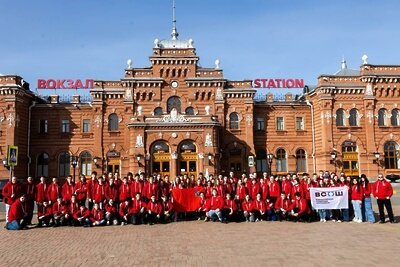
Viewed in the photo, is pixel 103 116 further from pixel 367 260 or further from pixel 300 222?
pixel 367 260

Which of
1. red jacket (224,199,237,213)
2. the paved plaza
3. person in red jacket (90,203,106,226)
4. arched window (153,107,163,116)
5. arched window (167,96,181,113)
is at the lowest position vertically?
the paved plaza

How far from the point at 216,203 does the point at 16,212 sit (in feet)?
26.4

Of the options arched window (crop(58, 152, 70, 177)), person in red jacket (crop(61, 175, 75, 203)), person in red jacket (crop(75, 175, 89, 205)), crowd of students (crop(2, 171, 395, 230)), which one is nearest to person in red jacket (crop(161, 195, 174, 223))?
crowd of students (crop(2, 171, 395, 230))

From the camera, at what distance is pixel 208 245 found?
1196 cm

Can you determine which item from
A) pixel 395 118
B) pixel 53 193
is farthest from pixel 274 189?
pixel 395 118

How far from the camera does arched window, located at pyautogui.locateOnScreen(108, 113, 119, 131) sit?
41466mm

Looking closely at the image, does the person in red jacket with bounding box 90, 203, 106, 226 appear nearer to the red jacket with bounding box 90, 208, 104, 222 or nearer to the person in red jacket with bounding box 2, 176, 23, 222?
the red jacket with bounding box 90, 208, 104, 222

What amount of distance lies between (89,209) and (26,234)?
3050 mm

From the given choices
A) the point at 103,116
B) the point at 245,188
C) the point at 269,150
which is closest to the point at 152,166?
the point at 103,116

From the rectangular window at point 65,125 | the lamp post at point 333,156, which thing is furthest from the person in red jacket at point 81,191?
the lamp post at point 333,156

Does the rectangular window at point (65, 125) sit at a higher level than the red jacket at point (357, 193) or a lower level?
higher

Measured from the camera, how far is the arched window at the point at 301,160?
42000 mm

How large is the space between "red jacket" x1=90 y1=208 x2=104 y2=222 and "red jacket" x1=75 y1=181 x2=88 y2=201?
97 cm

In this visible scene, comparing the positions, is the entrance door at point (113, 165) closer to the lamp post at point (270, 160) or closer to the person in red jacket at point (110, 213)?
the lamp post at point (270, 160)
